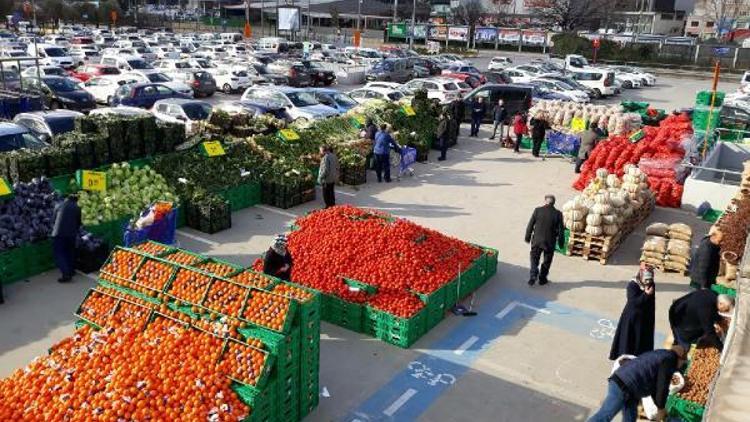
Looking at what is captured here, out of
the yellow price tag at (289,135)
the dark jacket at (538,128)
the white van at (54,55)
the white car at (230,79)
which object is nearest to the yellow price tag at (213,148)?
the yellow price tag at (289,135)

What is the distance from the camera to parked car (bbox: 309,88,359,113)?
2586 centimetres

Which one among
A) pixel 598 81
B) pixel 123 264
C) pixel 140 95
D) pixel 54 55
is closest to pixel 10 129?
pixel 123 264

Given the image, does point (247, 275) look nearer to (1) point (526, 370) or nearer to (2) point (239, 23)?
(1) point (526, 370)

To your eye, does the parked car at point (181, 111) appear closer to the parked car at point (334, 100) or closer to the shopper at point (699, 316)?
the parked car at point (334, 100)

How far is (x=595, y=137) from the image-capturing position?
2053cm

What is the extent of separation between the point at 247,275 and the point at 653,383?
16.7 ft

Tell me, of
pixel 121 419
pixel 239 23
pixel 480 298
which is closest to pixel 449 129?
pixel 480 298

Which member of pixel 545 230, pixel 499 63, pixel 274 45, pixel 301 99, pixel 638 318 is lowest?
pixel 638 318

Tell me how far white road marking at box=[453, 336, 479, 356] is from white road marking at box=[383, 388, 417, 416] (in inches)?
50.3

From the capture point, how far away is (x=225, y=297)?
8.08 m

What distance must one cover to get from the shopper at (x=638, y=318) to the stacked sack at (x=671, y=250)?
4891 mm

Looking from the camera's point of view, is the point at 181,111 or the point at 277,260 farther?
the point at 181,111

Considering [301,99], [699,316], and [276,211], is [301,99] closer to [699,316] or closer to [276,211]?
[276,211]

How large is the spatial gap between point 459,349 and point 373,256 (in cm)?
215
